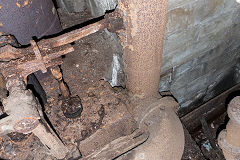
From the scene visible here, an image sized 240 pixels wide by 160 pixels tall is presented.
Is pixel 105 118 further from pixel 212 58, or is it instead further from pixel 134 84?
pixel 212 58

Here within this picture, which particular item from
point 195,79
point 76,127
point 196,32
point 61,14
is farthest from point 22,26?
point 195,79

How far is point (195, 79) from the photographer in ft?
10.6

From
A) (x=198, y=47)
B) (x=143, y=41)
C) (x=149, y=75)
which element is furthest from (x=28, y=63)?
(x=198, y=47)

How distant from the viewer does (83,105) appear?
1.93 metres

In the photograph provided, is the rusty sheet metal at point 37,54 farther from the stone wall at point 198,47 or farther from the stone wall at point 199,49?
the stone wall at point 199,49

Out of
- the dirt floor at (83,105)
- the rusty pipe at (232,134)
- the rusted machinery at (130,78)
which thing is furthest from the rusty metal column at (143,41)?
the rusty pipe at (232,134)

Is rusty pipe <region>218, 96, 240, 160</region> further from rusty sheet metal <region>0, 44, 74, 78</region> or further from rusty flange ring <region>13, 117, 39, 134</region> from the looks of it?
rusty flange ring <region>13, 117, 39, 134</region>

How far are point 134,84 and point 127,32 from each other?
1.64ft

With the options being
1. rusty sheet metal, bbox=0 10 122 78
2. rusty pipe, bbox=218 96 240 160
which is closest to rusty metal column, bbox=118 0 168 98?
rusty sheet metal, bbox=0 10 122 78

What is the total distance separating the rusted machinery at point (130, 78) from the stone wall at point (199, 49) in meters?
0.82

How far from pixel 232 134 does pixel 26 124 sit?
104 inches

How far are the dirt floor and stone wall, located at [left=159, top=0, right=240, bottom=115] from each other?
808 millimetres

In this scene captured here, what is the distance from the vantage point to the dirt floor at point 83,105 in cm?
173

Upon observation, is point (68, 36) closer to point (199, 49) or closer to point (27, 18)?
point (27, 18)
